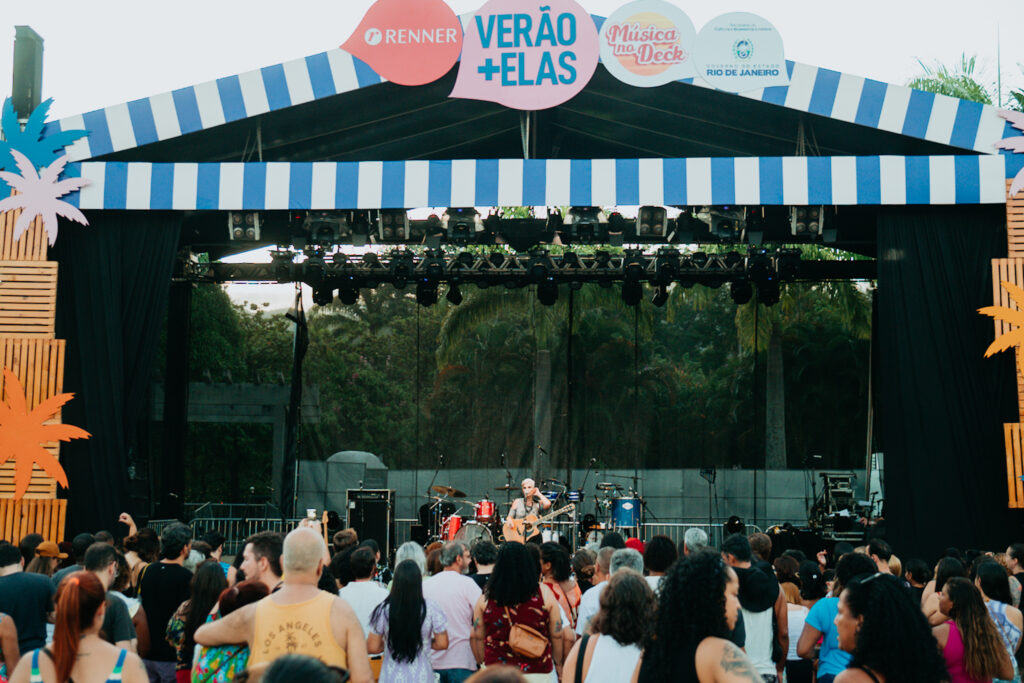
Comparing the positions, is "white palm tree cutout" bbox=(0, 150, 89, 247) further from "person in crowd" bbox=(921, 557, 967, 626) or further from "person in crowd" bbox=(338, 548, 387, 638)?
"person in crowd" bbox=(921, 557, 967, 626)

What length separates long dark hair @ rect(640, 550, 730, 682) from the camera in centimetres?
308

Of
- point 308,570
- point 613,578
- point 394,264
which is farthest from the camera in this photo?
point 394,264

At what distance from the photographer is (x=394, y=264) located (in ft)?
47.6

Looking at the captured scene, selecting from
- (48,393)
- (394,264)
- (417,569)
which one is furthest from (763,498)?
(417,569)

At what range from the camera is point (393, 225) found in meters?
12.6

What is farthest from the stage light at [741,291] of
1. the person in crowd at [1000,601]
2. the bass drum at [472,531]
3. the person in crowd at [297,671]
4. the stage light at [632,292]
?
the person in crowd at [297,671]

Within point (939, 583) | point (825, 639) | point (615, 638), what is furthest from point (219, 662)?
point (939, 583)

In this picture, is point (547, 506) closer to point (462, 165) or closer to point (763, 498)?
point (462, 165)

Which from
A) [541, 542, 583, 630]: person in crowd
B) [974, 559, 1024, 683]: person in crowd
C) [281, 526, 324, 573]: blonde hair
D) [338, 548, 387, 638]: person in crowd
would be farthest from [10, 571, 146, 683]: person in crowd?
[974, 559, 1024, 683]: person in crowd

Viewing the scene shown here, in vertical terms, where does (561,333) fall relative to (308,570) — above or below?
above

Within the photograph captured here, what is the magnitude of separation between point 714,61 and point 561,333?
975 centimetres

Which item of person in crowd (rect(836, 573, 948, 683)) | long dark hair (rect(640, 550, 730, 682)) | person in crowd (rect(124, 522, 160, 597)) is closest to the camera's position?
person in crowd (rect(836, 573, 948, 683))

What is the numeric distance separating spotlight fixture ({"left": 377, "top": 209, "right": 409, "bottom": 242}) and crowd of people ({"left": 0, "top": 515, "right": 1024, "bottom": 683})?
648 centimetres

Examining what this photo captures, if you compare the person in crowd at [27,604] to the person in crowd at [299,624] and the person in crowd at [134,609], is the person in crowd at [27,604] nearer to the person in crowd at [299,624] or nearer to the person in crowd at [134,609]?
the person in crowd at [134,609]
